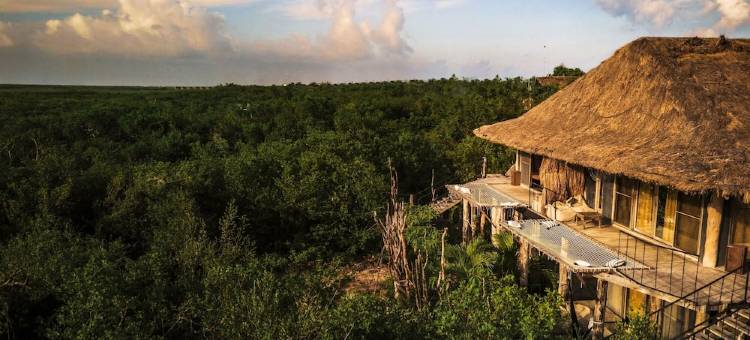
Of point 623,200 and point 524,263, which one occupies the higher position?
point 623,200

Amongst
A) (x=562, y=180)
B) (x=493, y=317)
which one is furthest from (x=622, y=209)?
(x=493, y=317)

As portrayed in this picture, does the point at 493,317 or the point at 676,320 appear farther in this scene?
the point at 676,320

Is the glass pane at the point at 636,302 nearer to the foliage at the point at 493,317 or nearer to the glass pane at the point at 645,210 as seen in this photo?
the glass pane at the point at 645,210

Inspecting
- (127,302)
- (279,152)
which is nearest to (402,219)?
(127,302)

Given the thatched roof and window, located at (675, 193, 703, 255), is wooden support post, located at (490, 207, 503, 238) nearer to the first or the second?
the thatched roof

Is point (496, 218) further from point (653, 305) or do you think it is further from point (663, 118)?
point (663, 118)

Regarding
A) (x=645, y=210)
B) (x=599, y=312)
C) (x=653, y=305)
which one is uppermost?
(x=645, y=210)

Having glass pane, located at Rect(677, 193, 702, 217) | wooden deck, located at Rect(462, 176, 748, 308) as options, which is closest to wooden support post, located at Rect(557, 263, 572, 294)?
wooden deck, located at Rect(462, 176, 748, 308)

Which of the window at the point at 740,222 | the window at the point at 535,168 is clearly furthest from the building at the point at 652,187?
the window at the point at 535,168
